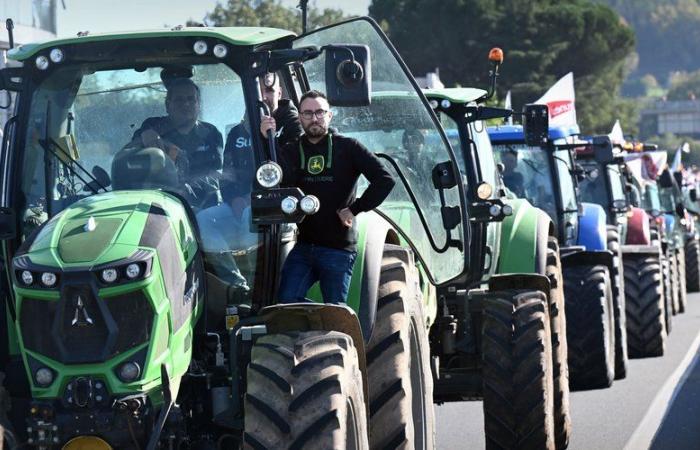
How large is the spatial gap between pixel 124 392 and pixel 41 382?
0.35m

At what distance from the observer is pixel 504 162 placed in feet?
50.0

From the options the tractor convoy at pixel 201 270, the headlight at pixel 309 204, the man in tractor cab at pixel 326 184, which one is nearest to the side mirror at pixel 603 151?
the tractor convoy at pixel 201 270

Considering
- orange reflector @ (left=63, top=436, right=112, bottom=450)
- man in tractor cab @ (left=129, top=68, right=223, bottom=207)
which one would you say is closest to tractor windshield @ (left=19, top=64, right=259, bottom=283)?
man in tractor cab @ (left=129, top=68, right=223, bottom=207)

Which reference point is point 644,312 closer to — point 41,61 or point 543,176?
point 543,176

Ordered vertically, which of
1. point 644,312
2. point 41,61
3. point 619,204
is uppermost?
point 41,61

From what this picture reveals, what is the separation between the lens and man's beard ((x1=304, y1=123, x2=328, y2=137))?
7422mm

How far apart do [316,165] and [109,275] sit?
4.84 feet

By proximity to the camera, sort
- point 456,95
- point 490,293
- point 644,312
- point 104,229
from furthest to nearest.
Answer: point 644,312 → point 456,95 → point 490,293 → point 104,229

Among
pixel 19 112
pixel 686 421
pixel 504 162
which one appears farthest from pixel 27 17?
pixel 19 112

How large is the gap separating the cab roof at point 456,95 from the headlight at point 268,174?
4677 millimetres

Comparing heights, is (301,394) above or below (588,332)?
above

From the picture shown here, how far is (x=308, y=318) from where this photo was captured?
6.76 metres

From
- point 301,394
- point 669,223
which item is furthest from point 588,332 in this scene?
point 669,223

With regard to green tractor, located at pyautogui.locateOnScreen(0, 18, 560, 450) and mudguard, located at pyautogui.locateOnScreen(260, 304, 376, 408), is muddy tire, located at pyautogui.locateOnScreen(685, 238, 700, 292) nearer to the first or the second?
green tractor, located at pyautogui.locateOnScreen(0, 18, 560, 450)
